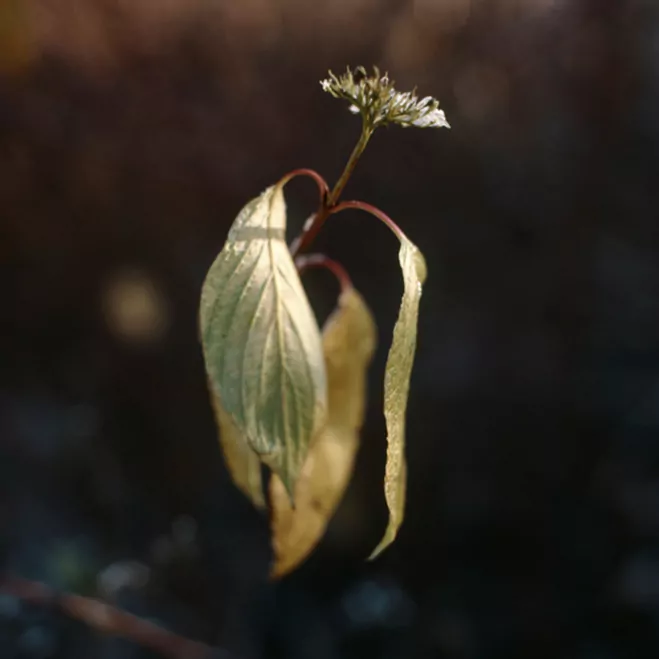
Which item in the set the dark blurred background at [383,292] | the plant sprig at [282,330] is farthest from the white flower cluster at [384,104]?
the dark blurred background at [383,292]

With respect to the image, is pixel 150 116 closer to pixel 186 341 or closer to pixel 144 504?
pixel 186 341

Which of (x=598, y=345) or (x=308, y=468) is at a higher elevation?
(x=598, y=345)

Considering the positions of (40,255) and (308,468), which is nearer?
(308,468)

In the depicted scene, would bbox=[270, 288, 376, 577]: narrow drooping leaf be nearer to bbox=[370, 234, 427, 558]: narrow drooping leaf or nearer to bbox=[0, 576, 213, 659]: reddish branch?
bbox=[370, 234, 427, 558]: narrow drooping leaf

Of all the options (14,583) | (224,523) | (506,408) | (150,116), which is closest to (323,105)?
(150,116)

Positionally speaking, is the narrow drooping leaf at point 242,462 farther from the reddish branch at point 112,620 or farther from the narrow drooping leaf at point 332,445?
the reddish branch at point 112,620

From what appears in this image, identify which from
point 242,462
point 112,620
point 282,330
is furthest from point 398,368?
point 112,620

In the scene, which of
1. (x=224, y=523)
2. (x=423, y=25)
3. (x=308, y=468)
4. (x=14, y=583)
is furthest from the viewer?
(x=224, y=523)
